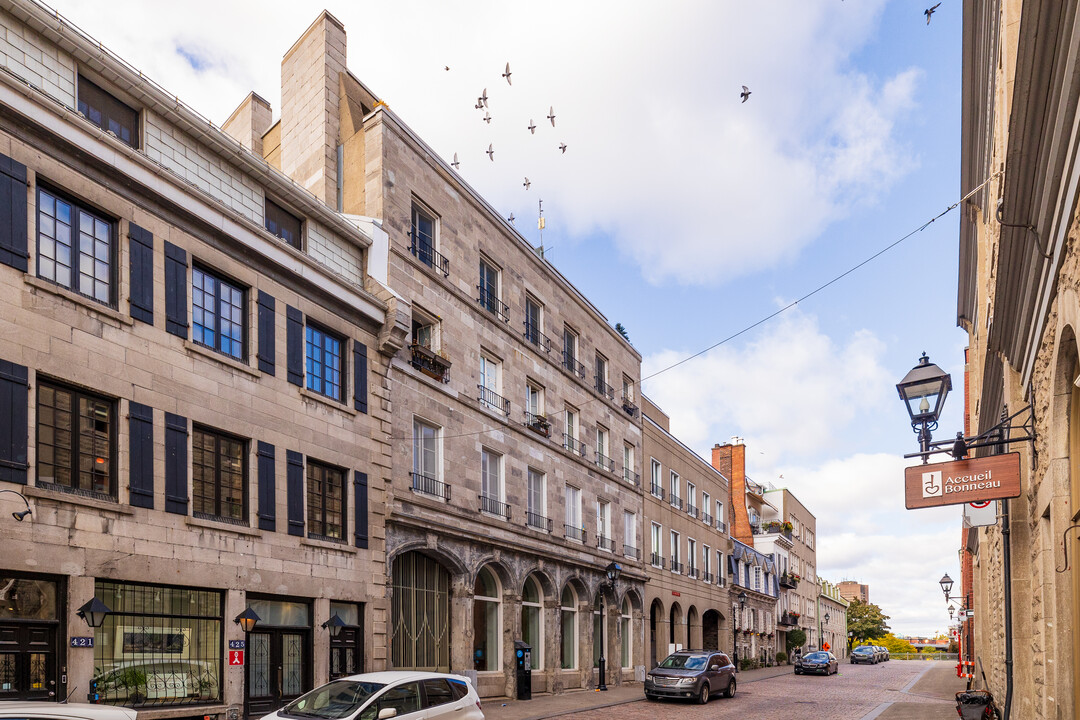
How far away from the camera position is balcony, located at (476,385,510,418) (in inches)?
1047

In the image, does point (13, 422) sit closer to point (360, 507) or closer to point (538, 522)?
point (360, 507)

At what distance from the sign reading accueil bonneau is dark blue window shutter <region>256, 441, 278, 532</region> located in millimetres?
11855

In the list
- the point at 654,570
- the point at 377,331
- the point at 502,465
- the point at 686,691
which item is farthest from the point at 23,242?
the point at 654,570

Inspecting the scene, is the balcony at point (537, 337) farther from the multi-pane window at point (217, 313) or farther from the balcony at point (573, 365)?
the multi-pane window at point (217, 313)

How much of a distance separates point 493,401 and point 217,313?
1103 cm

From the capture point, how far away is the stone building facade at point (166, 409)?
534 inches

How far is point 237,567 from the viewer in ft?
55.4

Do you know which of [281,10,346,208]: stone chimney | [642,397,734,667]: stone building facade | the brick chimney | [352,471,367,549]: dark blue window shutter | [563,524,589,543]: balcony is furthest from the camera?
the brick chimney

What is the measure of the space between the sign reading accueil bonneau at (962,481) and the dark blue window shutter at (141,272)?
1217 cm

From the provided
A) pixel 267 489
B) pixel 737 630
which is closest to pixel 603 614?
pixel 267 489

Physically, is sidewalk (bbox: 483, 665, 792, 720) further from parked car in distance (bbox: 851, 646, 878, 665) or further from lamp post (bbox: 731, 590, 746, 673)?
parked car in distance (bbox: 851, 646, 878, 665)

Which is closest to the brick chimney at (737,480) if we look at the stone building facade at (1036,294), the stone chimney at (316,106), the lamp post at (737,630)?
the lamp post at (737,630)

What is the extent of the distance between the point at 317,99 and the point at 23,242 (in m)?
11.6

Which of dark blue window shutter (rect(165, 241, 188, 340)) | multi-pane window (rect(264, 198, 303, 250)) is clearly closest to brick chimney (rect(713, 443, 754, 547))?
multi-pane window (rect(264, 198, 303, 250))
